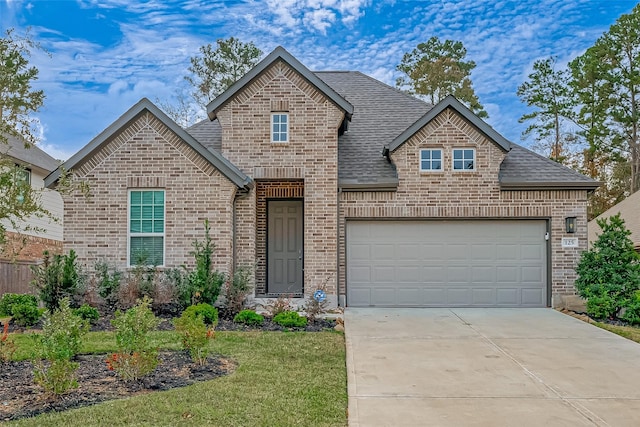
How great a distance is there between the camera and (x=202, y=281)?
11.2 m

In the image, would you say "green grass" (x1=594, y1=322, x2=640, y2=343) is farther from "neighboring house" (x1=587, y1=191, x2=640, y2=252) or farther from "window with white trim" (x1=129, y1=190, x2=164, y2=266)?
"neighboring house" (x1=587, y1=191, x2=640, y2=252)

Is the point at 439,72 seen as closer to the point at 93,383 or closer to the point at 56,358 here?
the point at 93,383

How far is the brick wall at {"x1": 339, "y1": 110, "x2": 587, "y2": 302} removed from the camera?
42.0ft

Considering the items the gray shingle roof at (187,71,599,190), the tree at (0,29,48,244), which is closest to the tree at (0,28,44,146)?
the tree at (0,29,48,244)

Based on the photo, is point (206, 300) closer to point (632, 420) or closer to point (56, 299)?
point (56, 299)

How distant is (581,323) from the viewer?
10844 millimetres

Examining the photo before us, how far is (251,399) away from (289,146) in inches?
316

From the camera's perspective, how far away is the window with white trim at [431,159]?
13.1 meters

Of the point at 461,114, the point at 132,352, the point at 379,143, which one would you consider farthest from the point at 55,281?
the point at 461,114

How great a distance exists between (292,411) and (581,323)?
7724mm

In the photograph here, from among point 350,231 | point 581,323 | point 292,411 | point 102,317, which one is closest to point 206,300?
point 102,317

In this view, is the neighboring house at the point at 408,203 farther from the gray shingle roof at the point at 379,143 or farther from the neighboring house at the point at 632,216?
the neighboring house at the point at 632,216

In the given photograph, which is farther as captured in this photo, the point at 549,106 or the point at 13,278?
the point at 549,106

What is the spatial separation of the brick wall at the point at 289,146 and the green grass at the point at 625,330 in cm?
590
